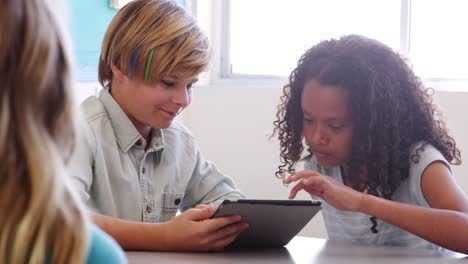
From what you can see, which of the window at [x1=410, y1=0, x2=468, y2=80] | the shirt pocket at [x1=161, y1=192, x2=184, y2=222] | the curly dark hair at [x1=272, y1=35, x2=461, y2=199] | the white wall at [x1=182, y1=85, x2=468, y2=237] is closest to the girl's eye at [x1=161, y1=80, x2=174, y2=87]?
the shirt pocket at [x1=161, y1=192, x2=184, y2=222]

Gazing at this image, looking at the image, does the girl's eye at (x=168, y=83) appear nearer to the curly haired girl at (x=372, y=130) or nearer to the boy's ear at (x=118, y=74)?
the boy's ear at (x=118, y=74)

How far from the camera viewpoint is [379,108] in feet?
6.06

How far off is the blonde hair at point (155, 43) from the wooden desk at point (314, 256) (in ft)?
1.42

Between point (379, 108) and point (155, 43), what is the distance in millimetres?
549

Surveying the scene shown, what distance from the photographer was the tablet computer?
55.8 inches

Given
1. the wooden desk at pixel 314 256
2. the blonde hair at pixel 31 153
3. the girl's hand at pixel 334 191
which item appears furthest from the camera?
the girl's hand at pixel 334 191

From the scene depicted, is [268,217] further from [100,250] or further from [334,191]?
[100,250]

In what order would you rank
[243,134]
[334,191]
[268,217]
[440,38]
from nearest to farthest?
[268,217] < [334,191] < [440,38] < [243,134]

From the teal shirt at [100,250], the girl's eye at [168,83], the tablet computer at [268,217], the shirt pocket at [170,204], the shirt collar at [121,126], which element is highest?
the teal shirt at [100,250]

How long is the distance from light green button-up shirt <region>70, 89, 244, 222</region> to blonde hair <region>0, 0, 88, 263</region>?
0.98 m

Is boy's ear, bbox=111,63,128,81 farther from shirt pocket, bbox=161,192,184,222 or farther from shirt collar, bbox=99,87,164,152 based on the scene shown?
shirt pocket, bbox=161,192,184,222

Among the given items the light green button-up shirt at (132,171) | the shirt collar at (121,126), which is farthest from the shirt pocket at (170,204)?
the shirt collar at (121,126)

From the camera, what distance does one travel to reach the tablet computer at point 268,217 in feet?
4.65

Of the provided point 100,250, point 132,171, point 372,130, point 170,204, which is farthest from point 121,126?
point 100,250
